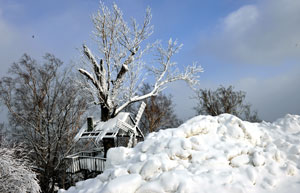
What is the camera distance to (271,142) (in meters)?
6.12

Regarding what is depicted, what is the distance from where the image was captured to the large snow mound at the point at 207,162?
13.7 feet

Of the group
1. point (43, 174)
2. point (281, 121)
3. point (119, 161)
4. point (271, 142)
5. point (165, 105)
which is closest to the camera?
point (119, 161)

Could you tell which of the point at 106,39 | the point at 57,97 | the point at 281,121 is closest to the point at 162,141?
the point at 281,121

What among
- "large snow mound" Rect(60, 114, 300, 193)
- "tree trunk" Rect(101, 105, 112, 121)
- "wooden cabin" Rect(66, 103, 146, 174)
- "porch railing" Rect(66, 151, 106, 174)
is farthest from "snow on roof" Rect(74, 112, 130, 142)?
"large snow mound" Rect(60, 114, 300, 193)

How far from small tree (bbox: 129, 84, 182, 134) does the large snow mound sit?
17696 millimetres

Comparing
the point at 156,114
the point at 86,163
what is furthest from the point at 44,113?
the point at 156,114

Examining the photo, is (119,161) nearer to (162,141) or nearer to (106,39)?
(162,141)

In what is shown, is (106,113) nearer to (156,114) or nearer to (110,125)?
(110,125)

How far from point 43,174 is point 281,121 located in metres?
13.7

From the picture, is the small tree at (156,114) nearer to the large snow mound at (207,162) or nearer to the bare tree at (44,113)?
the bare tree at (44,113)

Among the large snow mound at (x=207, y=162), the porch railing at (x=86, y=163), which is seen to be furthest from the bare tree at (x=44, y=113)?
the large snow mound at (x=207, y=162)

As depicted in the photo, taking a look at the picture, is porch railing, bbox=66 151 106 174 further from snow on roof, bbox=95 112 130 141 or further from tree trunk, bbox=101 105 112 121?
tree trunk, bbox=101 105 112 121

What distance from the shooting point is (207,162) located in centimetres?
490

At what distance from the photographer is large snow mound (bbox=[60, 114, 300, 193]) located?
4188 mm
